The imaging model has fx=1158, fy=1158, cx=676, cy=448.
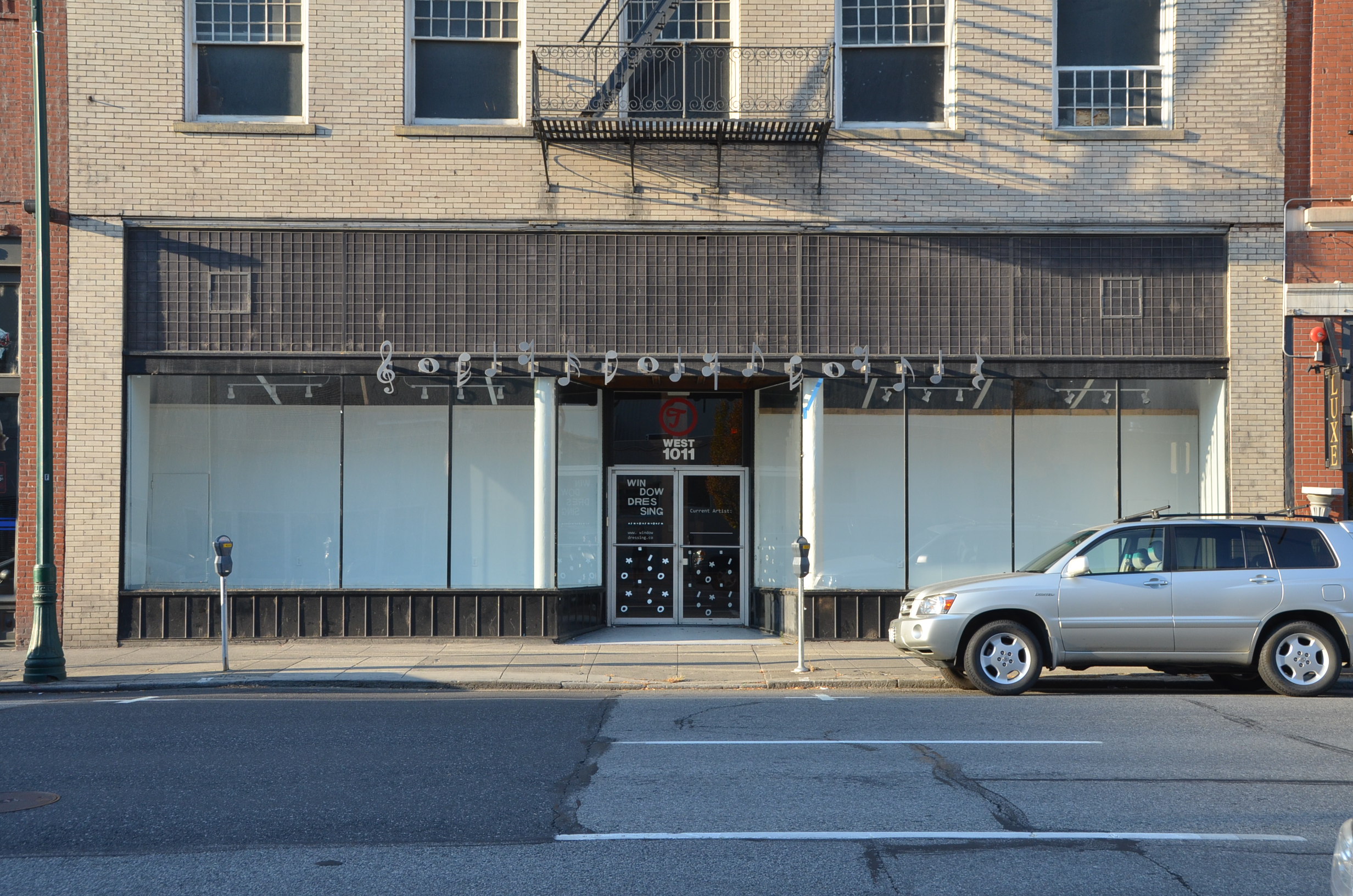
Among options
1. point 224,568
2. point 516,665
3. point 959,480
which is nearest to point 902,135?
point 959,480

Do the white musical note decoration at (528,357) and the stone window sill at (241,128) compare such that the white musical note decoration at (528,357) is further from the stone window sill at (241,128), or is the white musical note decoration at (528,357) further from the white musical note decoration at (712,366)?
the stone window sill at (241,128)

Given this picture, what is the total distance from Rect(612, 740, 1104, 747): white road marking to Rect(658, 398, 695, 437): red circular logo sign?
27.1 feet

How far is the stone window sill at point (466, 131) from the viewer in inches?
584

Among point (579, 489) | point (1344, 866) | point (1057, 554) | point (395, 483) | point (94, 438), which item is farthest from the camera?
point (579, 489)

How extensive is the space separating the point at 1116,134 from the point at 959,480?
4.92 meters

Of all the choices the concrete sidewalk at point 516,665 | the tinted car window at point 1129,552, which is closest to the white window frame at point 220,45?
the concrete sidewalk at point 516,665

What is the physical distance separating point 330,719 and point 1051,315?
10.3m

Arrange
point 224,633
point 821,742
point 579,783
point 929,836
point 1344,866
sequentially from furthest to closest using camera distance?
point 224,633
point 821,742
point 579,783
point 929,836
point 1344,866

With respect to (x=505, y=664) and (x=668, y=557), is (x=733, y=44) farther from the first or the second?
(x=505, y=664)

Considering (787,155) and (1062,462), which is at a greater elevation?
(787,155)

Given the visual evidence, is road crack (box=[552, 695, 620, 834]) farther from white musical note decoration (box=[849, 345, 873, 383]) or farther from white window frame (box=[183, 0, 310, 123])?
white window frame (box=[183, 0, 310, 123])

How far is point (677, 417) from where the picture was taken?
1653 cm

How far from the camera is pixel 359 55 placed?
1495 centimetres

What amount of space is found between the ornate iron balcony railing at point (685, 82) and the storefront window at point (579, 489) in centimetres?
368
